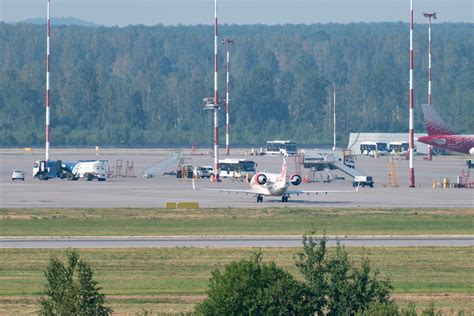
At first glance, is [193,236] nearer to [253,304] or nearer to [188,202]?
[188,202]

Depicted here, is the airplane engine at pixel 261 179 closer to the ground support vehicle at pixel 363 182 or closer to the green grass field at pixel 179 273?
the ground support vehicle at pixel 363 182

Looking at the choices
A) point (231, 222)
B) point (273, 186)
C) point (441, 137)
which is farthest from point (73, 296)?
point (441, 137)

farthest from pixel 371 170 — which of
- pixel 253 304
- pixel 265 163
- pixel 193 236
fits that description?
pixel 253 304

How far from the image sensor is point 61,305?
85.3 ft

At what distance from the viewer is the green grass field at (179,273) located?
120 feet

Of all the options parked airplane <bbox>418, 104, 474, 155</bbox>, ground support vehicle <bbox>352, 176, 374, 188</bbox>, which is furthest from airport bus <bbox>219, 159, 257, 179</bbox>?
parked airplane <bbox>418, 104, 474, 155</bbox>

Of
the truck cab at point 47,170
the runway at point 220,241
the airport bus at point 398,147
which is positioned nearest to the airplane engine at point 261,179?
the runway at point 220,241

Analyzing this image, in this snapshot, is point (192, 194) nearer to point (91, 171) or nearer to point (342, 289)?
point (91, 171)

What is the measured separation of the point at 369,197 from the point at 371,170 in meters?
47.1

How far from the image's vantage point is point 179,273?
4272 cm

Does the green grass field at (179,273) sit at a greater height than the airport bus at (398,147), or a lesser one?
lesser

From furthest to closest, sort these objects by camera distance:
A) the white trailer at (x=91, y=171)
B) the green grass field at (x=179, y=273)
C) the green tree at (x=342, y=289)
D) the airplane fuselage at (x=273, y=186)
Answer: the white trailer at (x=91, y=171), the airplane fuselage at (x=273, y=186), the green grass field at (x=179, y=273), the green tree at (x=342, y=289)

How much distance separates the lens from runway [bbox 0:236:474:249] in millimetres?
51094

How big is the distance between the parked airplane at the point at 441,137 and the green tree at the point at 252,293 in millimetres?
105101
